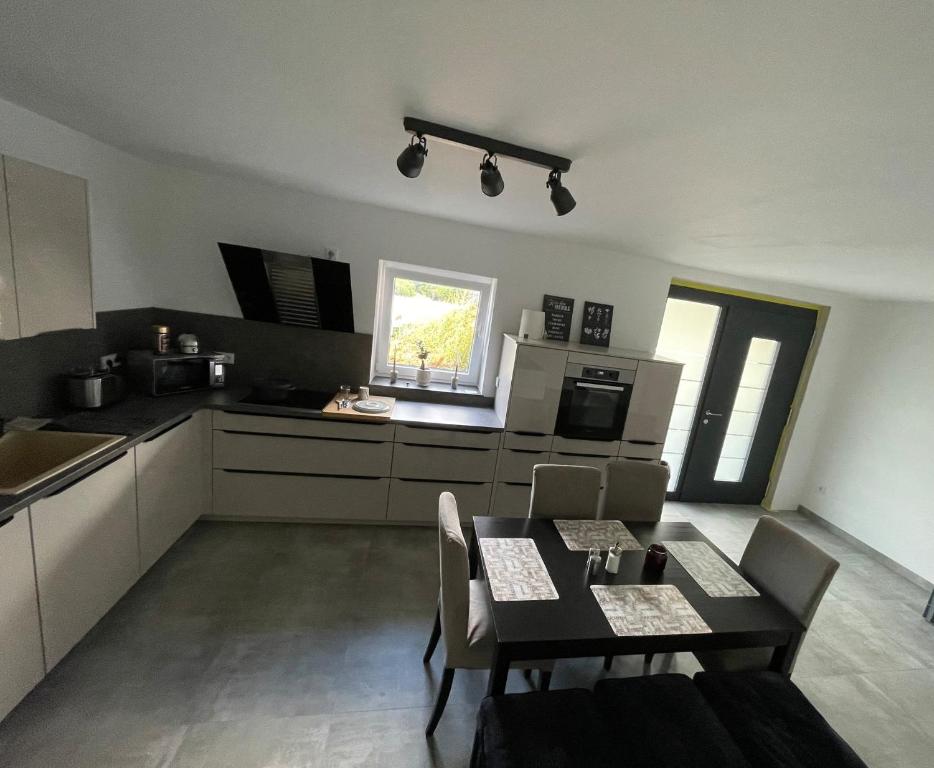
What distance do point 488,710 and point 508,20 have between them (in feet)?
6.46

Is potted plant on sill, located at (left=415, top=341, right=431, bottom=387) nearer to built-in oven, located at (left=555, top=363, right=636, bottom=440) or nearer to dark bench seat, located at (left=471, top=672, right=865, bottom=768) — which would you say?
built-in oven, located at (left=555, top=363, right=636, bottom=440)

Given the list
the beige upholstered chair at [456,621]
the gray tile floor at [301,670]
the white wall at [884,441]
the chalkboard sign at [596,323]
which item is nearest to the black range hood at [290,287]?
the gray tile floor at [301,670]

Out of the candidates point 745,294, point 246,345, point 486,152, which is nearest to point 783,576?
point 486,152

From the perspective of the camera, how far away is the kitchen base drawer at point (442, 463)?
3.02 metres

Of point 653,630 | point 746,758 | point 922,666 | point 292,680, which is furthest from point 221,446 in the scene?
point 922,666

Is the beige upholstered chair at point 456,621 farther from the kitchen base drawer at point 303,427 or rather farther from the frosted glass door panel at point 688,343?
the frosted glass door panel at point 688,343

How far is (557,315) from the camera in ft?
11.7

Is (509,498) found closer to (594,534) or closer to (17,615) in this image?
(594,534)

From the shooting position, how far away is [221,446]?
280 cm

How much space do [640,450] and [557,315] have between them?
4.43 feet

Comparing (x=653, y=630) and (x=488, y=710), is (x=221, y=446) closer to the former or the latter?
(x=488, y=710)

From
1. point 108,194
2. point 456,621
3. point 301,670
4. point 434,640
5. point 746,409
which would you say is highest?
point 108,194

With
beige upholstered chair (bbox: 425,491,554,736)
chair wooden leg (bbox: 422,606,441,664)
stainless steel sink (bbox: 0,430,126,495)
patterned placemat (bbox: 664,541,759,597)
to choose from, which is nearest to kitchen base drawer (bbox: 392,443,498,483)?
chair wooden leg (bbox: 422,606,441,664)

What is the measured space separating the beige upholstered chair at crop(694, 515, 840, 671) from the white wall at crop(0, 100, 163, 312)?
3707 millimetres
